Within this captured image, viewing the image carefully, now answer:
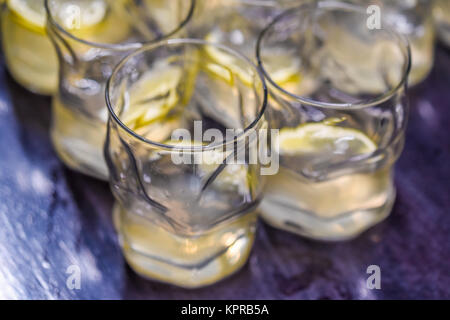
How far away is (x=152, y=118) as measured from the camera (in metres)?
0.53

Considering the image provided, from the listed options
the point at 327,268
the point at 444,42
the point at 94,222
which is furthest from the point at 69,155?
the point at 444,42

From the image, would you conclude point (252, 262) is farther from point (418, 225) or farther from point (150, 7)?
point (150, 7)

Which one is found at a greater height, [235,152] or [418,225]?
[235,152]

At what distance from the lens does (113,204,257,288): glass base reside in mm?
496

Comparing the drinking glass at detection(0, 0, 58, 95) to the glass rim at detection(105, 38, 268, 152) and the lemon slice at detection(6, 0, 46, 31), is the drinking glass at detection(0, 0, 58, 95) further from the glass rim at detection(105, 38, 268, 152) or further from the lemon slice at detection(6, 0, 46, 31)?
the glass rim at detection(105, 38, 268, 152)

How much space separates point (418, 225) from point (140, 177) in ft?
0.66

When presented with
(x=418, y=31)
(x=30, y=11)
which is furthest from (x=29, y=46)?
(x=418, y=31)

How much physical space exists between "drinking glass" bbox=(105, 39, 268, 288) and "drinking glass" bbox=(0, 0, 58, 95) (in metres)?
0.11

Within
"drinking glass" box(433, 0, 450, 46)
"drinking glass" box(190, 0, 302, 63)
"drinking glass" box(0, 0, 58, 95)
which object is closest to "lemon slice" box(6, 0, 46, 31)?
"drinking glass" box(0, 0, 58, 95)

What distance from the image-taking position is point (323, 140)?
55 centimetres

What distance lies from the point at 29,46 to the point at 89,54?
97mm

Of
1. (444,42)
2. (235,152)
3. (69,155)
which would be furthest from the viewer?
(444,42)

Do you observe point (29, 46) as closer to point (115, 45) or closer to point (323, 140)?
point (115, 45)

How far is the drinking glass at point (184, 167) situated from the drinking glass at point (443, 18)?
248 mm
